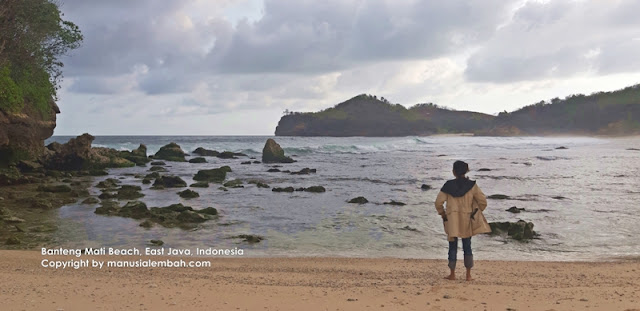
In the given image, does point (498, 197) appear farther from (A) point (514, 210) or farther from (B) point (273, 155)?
(B) point (273, 155)

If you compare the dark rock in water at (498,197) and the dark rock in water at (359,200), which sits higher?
the dark rock in water at (498,197)

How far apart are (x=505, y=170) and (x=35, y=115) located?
29.2 meters

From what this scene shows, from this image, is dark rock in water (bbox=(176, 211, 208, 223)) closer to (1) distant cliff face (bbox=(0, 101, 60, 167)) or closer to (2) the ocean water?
(2) the ocean water

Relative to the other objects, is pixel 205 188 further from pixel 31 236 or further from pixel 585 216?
pixel 585 216

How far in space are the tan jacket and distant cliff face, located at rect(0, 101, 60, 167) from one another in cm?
2293

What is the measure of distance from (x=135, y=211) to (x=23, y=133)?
14544 mm

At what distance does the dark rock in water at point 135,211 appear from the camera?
14431 mm

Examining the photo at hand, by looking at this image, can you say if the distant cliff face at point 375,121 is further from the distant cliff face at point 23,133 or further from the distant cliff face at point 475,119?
the distant cliff face at point 23,133

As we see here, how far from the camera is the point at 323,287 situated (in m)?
6.83

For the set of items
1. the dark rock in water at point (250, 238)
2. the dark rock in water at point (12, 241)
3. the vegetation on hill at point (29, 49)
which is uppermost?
the vegetation on hill at point (29, 49)

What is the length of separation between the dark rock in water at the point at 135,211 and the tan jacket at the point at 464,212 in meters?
10.3

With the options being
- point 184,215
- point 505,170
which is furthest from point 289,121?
point 184,215

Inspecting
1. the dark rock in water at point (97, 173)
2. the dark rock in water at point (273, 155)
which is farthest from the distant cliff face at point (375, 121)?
the dark rock in water at point (97, 173)

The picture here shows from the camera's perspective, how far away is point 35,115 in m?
26.9
